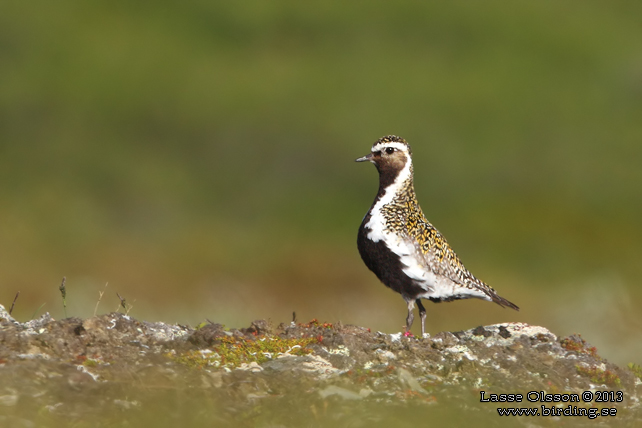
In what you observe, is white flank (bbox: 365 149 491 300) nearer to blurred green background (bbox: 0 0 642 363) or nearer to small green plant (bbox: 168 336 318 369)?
small green plant (bbox: 168 336 318 369)

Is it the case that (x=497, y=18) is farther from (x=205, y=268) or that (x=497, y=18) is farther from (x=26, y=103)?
(x=205, y=268)

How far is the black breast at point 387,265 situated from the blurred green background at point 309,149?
6.63 m

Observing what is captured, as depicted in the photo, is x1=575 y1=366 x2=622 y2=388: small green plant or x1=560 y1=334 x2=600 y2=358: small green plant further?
x1=560 y1=334 x2=600 y2=358: small green plant

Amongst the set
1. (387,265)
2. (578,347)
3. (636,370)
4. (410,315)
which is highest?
(387,265)

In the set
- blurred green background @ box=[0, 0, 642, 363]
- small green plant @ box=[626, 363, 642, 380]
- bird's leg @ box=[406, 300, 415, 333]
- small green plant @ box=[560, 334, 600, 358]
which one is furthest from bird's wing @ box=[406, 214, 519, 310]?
blurred green background @ box=[0, 0, 642, 363]

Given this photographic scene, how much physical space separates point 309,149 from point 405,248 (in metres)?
26.7

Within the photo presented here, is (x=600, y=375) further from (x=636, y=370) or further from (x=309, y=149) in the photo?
(x=309, y=149)

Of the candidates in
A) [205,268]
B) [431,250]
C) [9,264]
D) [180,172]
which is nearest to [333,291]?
[205,268]

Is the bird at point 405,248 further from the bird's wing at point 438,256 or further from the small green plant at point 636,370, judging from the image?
the small green plant at point 636,370

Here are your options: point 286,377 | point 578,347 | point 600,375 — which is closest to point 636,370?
point 578,347

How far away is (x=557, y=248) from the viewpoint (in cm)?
3055

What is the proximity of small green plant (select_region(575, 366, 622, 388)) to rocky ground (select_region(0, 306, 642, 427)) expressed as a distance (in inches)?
0.5

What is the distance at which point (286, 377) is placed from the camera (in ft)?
27.2

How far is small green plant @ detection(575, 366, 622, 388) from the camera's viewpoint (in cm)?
912
